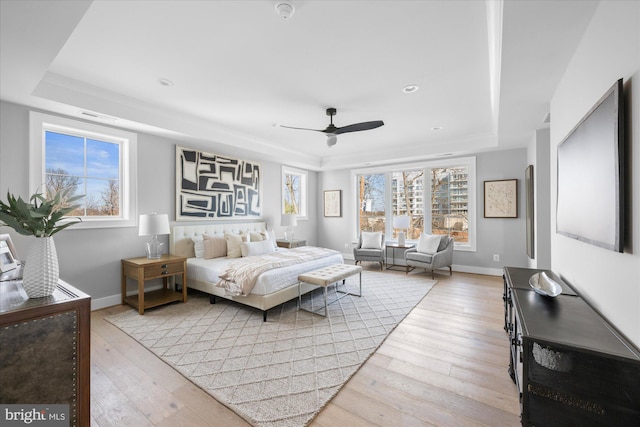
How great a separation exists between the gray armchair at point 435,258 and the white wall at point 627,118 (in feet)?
9.77

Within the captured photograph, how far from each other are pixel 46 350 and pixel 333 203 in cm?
637

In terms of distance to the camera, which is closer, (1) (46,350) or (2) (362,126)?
(1) (46,350)

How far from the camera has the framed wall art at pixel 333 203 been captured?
7.29 metres

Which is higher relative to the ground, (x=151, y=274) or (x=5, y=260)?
(x=5, y=260)

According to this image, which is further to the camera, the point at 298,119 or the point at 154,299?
the point at 298,119

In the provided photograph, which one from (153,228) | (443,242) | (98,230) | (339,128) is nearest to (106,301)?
(98,230)

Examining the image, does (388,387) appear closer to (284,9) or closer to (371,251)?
(284,9)

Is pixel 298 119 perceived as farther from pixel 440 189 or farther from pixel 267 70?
pixel 440 189

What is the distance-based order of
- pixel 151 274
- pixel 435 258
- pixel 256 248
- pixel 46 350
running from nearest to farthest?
pixel 46 350 → pixel 151 274 → pixel 256 248 → pixel 435 258

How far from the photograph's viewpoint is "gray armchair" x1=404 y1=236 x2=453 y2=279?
201 inches

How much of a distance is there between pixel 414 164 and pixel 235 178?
3926 millimetres

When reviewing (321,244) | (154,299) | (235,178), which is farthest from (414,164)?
(154,299)

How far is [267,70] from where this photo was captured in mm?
2715

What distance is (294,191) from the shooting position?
7.12 meters
